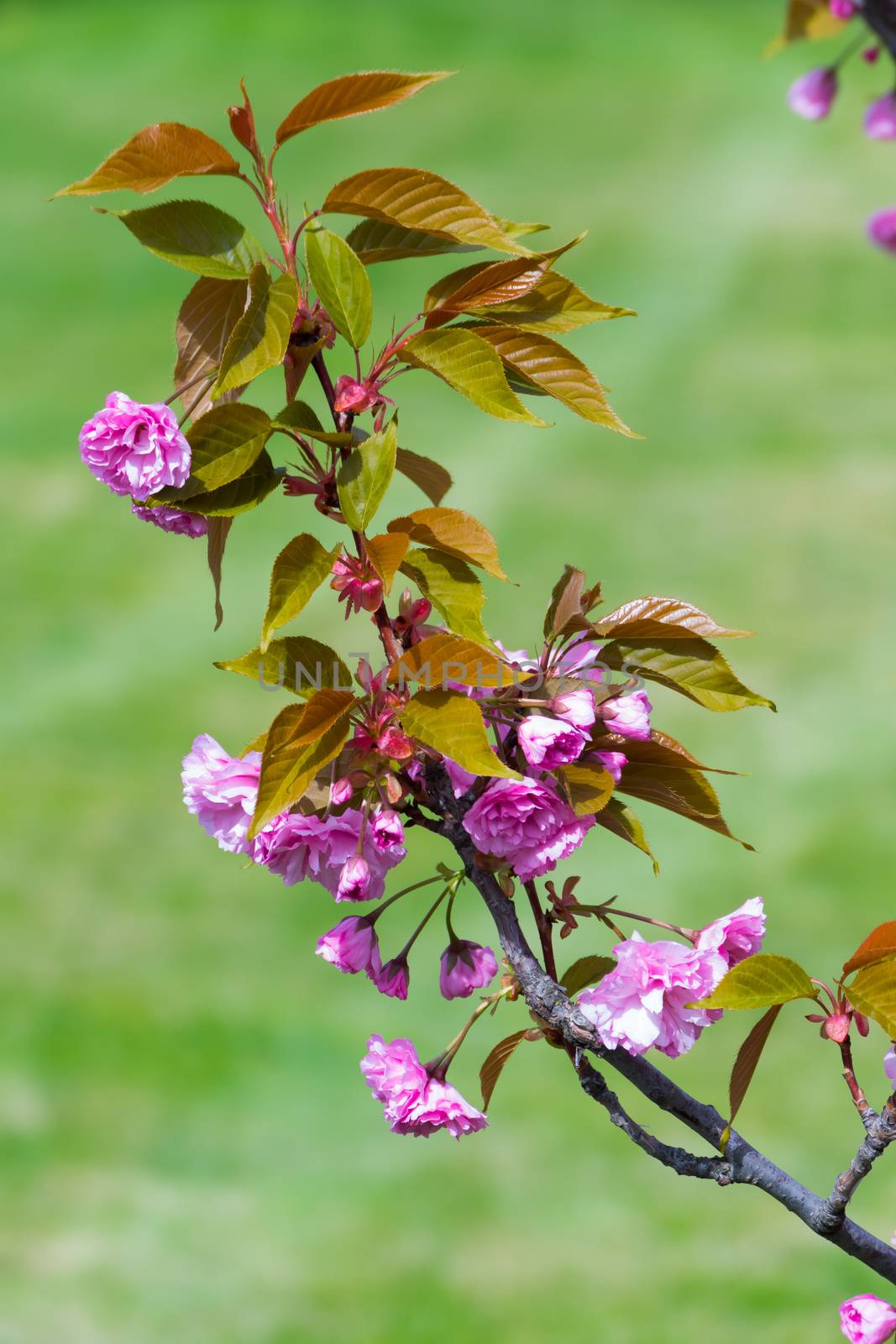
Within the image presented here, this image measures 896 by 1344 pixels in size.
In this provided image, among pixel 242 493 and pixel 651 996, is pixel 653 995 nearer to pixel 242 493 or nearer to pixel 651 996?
pixel 651 996

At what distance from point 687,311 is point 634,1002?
206 inches

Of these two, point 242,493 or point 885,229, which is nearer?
point 242,493

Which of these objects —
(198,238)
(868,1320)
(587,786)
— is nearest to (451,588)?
(587,786)

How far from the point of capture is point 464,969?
988 millimetres

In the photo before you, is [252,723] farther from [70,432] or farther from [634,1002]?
[634,1002]

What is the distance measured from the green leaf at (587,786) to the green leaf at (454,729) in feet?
0.20

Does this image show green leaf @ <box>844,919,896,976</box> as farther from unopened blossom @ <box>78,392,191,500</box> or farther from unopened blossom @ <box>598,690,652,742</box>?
unopened blossom @ <box>78,392,191,500</box>

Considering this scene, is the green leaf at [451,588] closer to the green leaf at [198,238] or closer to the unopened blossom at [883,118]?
the green leaf at [198,238]

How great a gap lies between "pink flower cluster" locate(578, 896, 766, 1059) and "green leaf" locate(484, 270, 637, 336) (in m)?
0.35

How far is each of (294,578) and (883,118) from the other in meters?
1.40

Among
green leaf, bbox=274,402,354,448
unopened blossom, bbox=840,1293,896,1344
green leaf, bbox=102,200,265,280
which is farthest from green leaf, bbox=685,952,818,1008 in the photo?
green leaf, bbox=102,200,265,280

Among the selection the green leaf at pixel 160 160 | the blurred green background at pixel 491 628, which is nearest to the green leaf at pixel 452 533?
the green leaf at pixel 160 160

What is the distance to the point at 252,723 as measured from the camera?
4.10 meters

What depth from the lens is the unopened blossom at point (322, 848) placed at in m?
0.88
